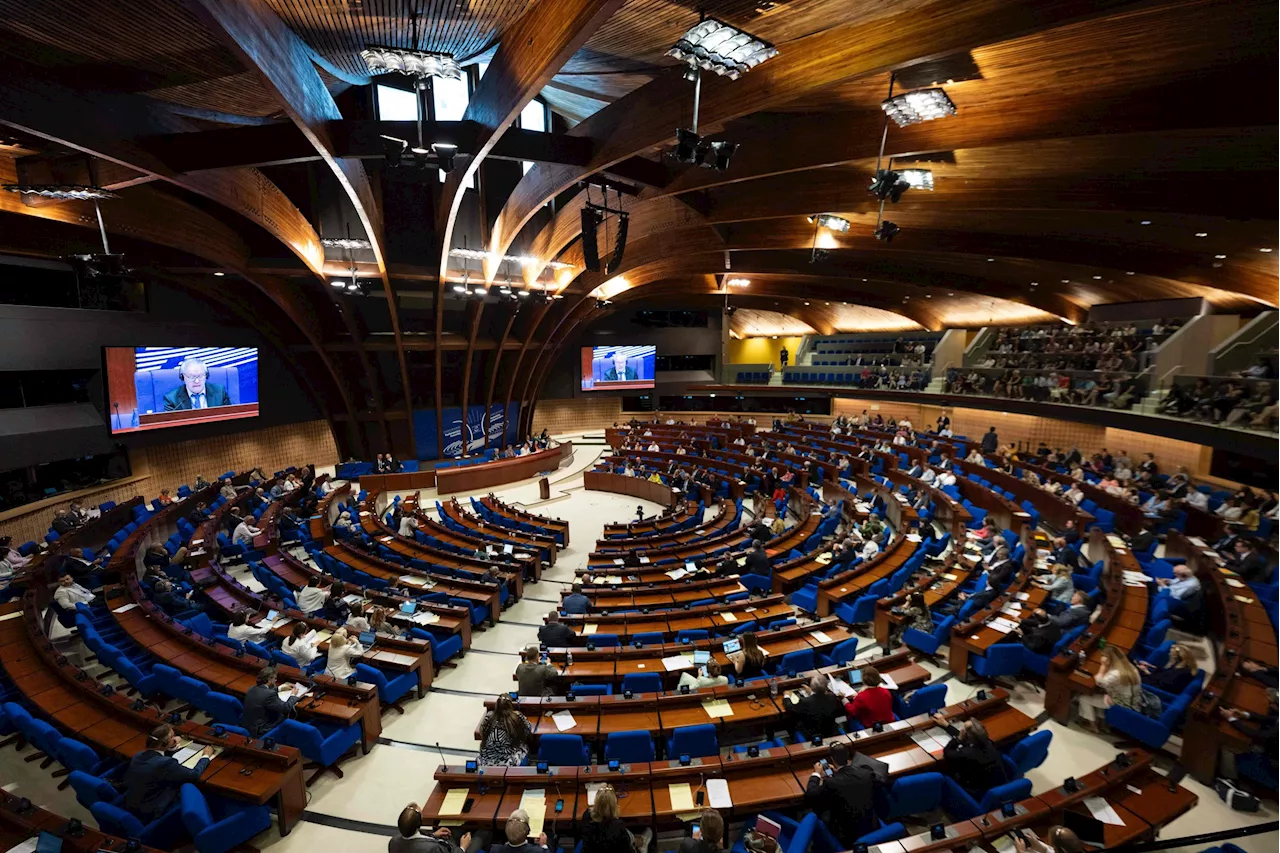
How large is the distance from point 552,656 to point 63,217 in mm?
14543

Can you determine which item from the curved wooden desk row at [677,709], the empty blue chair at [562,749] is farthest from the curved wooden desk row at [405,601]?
the empty blue chair at [562,749]

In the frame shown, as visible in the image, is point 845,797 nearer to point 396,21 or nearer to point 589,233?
point 396,21

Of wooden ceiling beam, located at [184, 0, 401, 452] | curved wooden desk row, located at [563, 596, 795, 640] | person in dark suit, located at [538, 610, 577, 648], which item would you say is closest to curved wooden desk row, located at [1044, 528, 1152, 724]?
curved wooden desk row, located at [563, 596, 795, 640]

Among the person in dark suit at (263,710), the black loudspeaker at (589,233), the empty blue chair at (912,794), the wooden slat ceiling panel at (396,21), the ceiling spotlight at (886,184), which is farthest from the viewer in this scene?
the black loudspeaker at (589,233)

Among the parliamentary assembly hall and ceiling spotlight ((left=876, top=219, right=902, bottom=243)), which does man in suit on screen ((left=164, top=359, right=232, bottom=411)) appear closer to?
the parliamentary assembly hall

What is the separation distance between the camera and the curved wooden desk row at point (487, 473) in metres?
23.1

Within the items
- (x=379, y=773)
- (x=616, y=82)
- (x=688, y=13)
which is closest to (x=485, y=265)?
(x=616, y=82)

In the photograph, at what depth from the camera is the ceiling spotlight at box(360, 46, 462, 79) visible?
6660 millimetres

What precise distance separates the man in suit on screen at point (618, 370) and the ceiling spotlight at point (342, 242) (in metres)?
17.9

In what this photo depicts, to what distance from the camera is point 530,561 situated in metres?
13.4

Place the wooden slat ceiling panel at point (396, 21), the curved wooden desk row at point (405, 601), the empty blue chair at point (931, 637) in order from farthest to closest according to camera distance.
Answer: the curved wooden desk row at point (405, 601) → the empty blue chair at point (931, 637) → the wooden slat ceiling panel at point (396, 21)

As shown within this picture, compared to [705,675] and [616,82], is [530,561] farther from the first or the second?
[616,82]

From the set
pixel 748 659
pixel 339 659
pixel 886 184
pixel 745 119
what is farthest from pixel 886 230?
pixel 339 659

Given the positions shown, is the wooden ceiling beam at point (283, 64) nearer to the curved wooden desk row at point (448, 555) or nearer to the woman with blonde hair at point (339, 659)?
the woman with blonde hair at point (339, 659)
